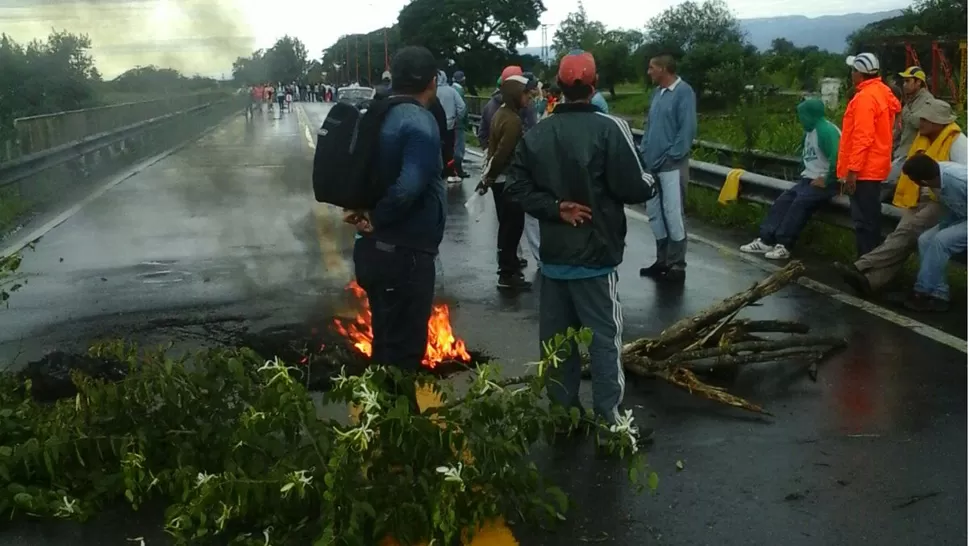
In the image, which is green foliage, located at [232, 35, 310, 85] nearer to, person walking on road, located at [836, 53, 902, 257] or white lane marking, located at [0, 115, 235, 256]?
white lane marking, located at [0, 115, 235, 256]

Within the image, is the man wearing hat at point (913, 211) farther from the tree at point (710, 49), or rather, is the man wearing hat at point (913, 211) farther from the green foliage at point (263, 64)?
the green foliage at point (263, 64)

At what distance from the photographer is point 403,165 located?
5055 millimetres

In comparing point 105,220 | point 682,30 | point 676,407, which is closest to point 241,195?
point 105,220

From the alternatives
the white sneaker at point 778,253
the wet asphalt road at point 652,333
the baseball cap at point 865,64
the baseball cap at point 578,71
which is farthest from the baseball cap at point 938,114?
the baseball cap at point 578,71

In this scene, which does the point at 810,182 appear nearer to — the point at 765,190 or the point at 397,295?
the point at 765,190

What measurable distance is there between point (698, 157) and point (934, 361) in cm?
1025

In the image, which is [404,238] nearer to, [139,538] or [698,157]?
[139,538]

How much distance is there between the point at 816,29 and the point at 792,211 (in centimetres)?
2753

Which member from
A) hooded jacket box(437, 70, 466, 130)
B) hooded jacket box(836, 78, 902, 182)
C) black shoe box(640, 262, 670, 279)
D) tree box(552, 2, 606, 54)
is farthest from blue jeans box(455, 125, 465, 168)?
tree box(552, 2, 606, 54)

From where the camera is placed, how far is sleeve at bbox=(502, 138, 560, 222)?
204 inches

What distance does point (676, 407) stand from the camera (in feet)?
19.3

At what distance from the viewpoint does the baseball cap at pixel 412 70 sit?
16.8 ft

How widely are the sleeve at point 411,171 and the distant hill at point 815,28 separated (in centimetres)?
1880

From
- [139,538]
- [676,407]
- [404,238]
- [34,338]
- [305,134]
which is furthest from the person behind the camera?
[305,134]
